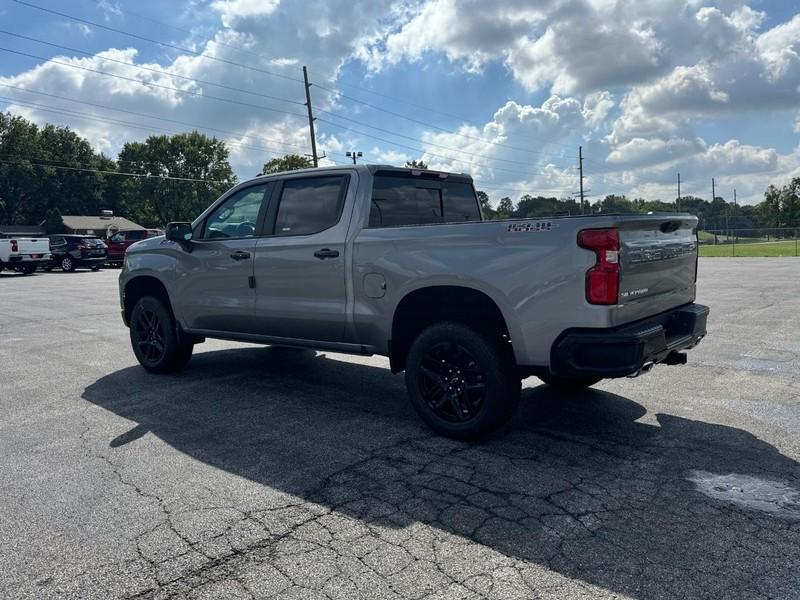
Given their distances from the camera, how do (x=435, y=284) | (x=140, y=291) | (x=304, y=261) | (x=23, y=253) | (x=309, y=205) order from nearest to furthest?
(x=435, y=284), (x=304, y=261), (x=309, y=205), (x=140, y=291), (x=23, y=253)

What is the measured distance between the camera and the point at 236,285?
19.5 feet

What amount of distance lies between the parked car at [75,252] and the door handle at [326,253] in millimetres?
27540

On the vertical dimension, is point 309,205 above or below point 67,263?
above

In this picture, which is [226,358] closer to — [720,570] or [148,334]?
[148,334]

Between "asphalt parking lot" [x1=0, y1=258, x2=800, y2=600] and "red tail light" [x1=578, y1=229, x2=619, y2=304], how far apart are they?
3.68ft

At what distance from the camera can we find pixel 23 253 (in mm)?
27500

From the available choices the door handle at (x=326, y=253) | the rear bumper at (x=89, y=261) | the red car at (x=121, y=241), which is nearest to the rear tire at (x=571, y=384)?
the door handle at (x=326, y=253)

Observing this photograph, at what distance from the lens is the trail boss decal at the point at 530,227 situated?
394 cm

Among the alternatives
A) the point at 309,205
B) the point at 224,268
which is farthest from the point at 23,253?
the point at 309,205

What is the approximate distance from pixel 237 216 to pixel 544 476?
3.81 meters

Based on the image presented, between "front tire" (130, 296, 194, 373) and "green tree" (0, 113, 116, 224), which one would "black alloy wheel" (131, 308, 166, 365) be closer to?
"front tire" (130, 296, 194, 373)

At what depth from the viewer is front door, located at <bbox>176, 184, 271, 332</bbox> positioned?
19.2 feet

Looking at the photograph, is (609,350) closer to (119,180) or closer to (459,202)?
(459,202)

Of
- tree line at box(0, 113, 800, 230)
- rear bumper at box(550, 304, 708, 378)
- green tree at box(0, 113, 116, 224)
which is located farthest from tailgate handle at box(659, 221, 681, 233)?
green tree at box(0, 113, 116, 224)
